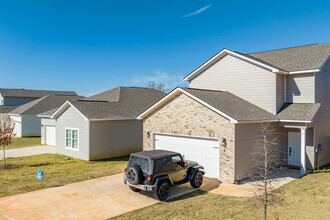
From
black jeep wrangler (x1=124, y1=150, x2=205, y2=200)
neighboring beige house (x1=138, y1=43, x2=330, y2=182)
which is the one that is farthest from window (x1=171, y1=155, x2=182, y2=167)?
neighboring beige house (x1=138, y1=43, x2=330, y2=182)

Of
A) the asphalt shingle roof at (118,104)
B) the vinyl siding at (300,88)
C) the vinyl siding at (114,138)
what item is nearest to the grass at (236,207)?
the vinyl siding at (300,88)

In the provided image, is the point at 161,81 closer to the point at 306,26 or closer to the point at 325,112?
the point at 306,26

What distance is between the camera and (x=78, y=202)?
30.7 feet

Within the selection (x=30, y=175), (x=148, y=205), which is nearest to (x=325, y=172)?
(x=148, y=205)

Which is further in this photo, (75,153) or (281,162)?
(75,153)

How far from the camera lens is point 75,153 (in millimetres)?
18812

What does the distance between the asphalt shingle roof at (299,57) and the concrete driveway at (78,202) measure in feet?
32.9

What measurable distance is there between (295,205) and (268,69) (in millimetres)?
8757

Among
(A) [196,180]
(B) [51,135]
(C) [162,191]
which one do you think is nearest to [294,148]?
(A) [196,180]

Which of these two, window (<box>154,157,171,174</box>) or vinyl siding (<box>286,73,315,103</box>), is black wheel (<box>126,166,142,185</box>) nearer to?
window (<box>154,157,171,174</box>)

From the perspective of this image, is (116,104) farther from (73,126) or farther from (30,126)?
(30,126)

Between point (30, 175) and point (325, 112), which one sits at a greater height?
Result: point (325, 112)

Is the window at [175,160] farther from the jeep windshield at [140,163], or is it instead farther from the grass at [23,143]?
the grass at [23,143]

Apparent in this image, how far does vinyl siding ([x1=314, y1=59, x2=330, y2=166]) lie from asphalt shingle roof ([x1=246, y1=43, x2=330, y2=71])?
746 millimetres
